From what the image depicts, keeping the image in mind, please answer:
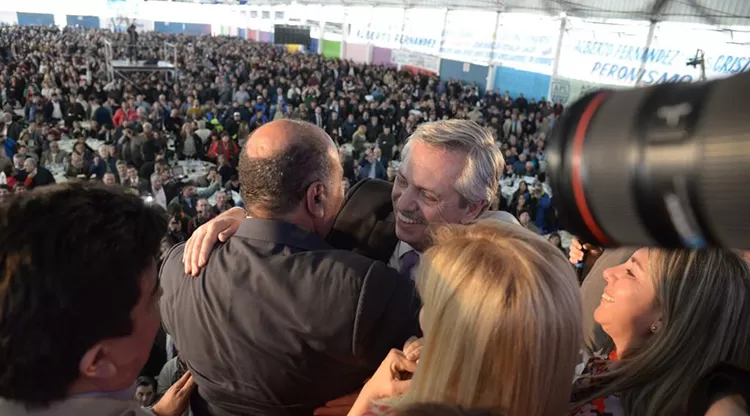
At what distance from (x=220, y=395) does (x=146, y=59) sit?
21904mm

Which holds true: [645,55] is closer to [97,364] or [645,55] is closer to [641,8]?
[641,8]

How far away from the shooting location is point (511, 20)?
19422mm

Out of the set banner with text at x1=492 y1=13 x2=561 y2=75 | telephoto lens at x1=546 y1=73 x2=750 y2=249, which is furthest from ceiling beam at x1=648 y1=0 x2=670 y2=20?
telephoto lens at x1=546 y1=73 x2=750 y2=249

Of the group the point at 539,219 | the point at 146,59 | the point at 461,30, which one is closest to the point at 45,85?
the point at 146,59

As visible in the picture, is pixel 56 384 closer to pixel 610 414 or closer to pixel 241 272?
pixel 241 272

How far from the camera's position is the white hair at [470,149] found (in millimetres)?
1632

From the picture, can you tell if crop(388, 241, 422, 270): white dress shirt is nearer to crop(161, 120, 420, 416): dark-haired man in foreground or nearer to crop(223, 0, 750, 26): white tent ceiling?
crop(161, 120, 420, 416): dark-haired man in foreground

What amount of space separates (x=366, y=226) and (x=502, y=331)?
0.86m

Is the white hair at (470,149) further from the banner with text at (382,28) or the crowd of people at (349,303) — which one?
the banner with text at (382,28)

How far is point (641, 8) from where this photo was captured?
14773 mm

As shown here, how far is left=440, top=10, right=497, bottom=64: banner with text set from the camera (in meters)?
20.5

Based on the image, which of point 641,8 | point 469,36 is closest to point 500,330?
point 641,8

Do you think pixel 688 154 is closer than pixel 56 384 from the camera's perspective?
Yes

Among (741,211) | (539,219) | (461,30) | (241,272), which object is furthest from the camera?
(461,30)
